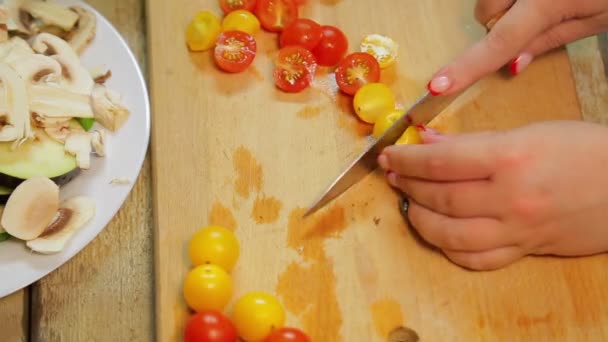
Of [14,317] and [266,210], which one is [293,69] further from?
[14,317]

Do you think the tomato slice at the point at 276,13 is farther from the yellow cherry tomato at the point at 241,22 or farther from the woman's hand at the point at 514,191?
the woman's hand at the point at 514,191

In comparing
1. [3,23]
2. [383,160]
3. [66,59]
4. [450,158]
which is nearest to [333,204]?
[383,160]

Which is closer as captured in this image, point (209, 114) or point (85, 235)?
point (85, 235)

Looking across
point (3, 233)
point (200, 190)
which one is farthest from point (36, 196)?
point (200, 190)

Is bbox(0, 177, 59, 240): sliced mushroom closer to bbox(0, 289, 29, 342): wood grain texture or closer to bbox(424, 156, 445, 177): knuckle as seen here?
bbox(0, 289, 29, 342): wood grain texture

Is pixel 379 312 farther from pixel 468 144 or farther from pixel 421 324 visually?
pixel 468 144

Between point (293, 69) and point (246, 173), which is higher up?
point (293, 69)
